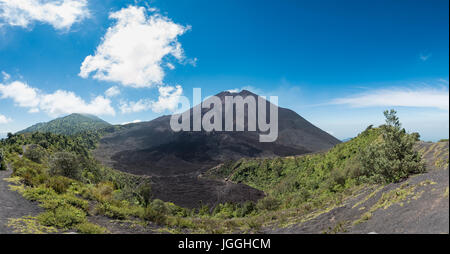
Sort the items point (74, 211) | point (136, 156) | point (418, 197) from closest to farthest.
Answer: point (418, 197), point (74, 211), point (136, 156)

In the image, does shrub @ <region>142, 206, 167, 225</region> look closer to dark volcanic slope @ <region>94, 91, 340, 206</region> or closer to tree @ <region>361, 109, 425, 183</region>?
tree @ <region>361, 109, 425, 183</region>

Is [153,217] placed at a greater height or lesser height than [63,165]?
lesser

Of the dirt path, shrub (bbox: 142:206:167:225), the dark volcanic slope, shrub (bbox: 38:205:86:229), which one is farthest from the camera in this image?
the dark volcanic slope

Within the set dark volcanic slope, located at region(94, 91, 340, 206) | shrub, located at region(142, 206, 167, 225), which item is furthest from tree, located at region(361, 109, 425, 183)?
dark volcanic slope, located at region(94, 91, 340, 206)

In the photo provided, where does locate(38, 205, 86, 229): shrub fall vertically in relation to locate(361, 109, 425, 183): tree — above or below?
below

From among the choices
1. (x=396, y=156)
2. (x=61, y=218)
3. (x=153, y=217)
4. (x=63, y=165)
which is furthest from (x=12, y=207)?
(x=396, y=156)

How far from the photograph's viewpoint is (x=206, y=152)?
17038 centimetres

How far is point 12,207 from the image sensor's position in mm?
7594

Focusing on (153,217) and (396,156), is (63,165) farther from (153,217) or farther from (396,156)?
(396,156)

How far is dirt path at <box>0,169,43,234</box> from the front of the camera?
6.26 meters

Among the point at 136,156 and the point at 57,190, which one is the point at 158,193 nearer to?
the point at 57,190
